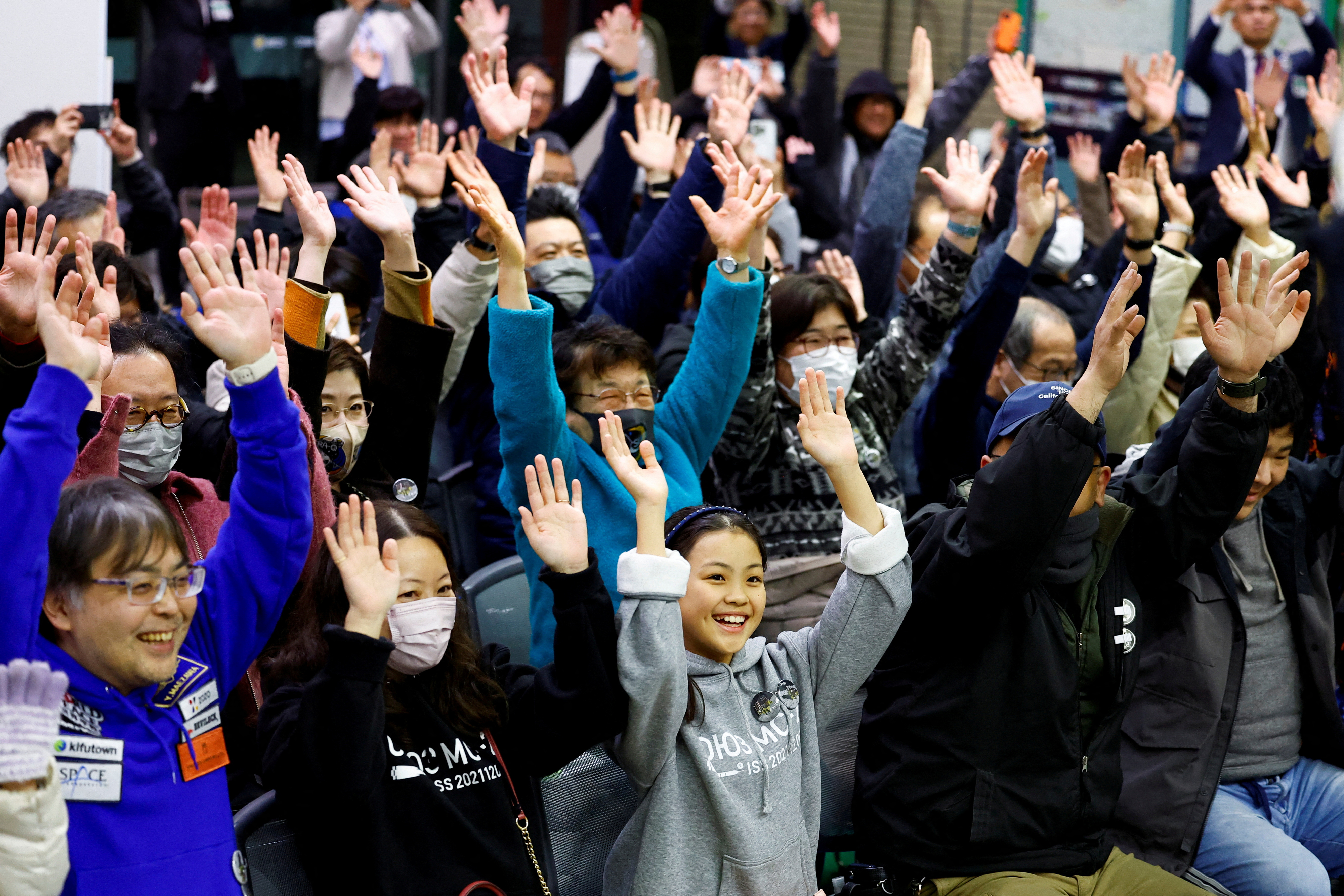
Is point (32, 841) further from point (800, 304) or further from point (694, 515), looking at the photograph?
point (800, 304)

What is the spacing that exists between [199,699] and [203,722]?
0.04 meters

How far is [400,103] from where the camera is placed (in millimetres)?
7207

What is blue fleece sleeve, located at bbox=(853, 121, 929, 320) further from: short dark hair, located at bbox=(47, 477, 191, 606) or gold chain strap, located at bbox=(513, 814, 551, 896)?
Result: short dark hair, located at bbox=(47, 477, 191, 606)

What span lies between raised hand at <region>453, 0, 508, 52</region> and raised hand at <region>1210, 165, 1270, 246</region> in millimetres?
3077

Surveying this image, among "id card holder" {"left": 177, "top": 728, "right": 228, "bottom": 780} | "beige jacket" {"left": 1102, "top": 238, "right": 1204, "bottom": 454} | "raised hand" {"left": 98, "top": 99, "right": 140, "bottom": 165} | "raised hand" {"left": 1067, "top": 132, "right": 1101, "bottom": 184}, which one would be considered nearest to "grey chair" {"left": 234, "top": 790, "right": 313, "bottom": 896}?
"id card holder" {"left": 177, "top": 728, "right": 228, "bottom": 780}

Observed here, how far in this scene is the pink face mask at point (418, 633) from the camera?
2.71 metres

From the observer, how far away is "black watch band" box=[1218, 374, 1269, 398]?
11.0ft

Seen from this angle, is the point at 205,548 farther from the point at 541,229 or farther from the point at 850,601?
the point at 541,229

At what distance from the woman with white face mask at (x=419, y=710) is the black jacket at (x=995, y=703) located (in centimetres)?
76

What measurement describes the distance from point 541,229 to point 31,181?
175 cm

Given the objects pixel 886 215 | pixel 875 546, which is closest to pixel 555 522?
pixel 875 546

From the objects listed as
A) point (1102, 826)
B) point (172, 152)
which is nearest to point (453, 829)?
point (1102, 826)

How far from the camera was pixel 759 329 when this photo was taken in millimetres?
3910

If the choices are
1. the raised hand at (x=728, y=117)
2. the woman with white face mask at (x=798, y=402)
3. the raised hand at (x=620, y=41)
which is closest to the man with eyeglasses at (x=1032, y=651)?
the woman with white face mask at (x=798, y=402)
